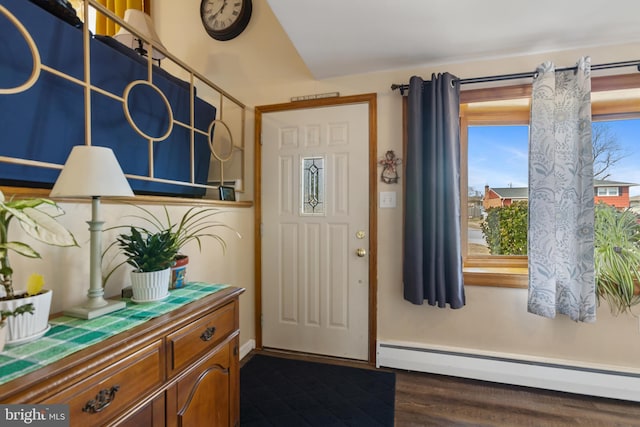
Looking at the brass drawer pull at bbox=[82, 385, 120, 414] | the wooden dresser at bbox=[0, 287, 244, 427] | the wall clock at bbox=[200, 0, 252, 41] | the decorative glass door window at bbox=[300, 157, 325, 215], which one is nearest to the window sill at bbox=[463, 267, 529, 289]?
the decorative glass door window at bbox=[300, 157, 325, 215]

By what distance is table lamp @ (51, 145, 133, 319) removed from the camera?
962 mm

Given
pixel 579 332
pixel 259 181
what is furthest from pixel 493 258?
pixel 259 181

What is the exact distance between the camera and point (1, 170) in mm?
1033

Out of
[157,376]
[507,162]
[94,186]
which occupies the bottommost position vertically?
[157,376]

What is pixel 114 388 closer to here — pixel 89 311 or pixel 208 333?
pixel 89 311

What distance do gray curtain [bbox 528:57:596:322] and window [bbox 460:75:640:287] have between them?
178 mm

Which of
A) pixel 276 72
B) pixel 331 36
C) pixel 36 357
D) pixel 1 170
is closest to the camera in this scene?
pixel 36 357

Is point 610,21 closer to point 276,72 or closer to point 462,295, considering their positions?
point 462,295

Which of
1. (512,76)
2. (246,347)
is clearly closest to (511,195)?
(512,76)

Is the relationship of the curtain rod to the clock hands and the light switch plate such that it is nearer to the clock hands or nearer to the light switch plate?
the light switch plate

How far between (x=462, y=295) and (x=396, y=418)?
884mm

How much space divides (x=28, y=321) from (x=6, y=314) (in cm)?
8

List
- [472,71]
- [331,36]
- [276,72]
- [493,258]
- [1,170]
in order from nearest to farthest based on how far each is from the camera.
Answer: [1,170], [331,36], [472,71], [493,258], [276,72]

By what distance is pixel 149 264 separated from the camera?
126cm
